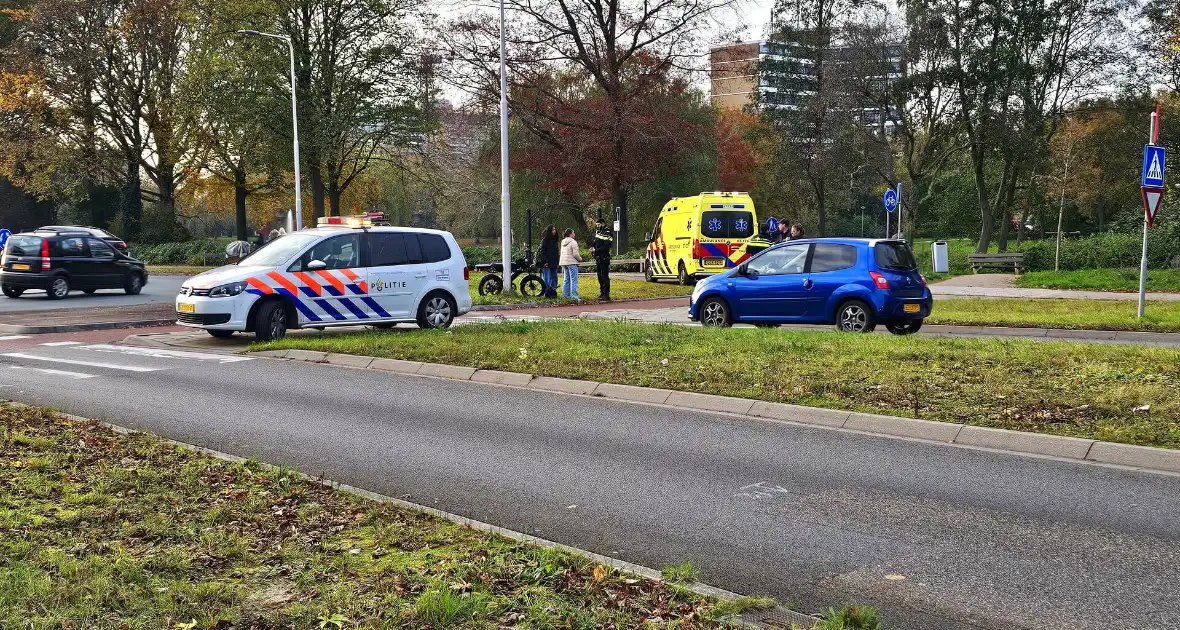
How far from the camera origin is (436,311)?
16.7 meters

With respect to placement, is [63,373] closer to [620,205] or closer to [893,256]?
[893,256]

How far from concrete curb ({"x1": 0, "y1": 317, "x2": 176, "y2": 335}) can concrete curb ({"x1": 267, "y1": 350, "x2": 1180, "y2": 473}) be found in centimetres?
896

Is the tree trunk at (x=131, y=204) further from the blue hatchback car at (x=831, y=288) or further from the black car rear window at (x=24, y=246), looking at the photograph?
the blue hatchback car at (x=831, y=288)

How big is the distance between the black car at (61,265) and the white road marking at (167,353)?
40.4 ft

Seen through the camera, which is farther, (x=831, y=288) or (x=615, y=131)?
(x=615, y=131)

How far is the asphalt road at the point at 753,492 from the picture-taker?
4.75 meters

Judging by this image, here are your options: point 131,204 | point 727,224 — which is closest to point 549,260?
point 727,224

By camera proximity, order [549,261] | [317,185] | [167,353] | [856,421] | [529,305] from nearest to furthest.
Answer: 1. [856,421]
2. [167,353]
3. [529,305]
4. [549,261]
5. [317,185]

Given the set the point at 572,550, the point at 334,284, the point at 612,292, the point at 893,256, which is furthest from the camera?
the point at 612,292

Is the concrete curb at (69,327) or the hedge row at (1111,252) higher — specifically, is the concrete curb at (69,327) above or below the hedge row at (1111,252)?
below

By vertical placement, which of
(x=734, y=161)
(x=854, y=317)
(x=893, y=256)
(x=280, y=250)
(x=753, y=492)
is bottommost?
(x=753, y=492)

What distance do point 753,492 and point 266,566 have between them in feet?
10.3

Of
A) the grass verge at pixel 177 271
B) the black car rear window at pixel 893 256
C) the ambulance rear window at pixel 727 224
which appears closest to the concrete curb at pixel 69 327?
the black car rear window at pixel 893 256

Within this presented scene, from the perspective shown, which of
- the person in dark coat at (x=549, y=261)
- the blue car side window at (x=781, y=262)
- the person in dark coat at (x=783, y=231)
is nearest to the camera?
the blue car side window at (x=781, y=262)
